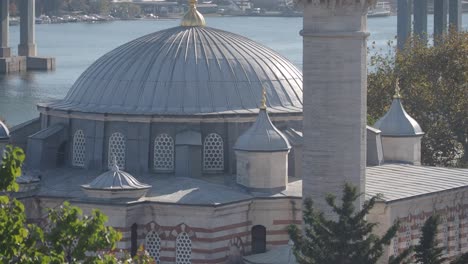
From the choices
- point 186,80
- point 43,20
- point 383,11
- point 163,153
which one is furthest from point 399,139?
point 383,11

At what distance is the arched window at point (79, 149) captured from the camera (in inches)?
1634

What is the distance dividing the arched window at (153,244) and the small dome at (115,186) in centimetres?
93

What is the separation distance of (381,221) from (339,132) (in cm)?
348

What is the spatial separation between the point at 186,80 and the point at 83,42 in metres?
118

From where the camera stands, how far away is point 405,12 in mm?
103125

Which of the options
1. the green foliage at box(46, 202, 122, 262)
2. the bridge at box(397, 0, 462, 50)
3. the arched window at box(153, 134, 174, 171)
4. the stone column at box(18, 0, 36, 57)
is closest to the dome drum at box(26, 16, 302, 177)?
the arched window at box(153, 134, 174, 171)

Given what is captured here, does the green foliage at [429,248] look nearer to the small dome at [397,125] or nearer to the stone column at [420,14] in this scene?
A: the small dome at [397,125]

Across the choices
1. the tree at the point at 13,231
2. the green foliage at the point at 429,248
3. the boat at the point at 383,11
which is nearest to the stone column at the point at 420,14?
the green foliage at the point at 429,248

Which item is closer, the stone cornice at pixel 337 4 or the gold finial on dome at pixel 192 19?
the stone cornice at pixel 337 4

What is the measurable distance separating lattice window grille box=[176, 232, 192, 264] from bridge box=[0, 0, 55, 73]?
8455cm

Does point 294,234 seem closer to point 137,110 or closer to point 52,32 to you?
point 137,110

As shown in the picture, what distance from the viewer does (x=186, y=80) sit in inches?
1629

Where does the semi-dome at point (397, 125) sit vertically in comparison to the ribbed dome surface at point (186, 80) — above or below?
below

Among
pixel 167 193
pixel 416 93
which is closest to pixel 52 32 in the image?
pixel 416 93
